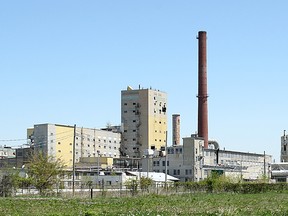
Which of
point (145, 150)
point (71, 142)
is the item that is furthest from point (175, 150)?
point (71, 142)

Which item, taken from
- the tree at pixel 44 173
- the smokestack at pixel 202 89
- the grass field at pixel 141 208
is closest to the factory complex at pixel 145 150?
the smokestack at pixel 202 89

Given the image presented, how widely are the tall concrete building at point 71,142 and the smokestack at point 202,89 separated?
30.1 m

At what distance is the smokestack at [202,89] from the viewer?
372ft

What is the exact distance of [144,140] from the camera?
5782 inches

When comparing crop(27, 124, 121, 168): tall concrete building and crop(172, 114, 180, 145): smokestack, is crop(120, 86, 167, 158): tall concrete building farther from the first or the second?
crop(27, 124, 121, 168): tall concrete building

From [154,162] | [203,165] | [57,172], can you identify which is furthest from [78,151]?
[57,172]

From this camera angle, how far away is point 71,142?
13412 centimetres

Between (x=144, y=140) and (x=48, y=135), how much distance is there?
26.9 meters

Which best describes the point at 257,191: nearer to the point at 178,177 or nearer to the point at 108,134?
the point at 178,177

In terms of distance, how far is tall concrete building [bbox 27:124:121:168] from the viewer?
129375 millimetres

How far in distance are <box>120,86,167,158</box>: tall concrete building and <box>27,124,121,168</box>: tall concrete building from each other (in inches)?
116

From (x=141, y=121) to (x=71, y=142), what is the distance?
21322 millimetres

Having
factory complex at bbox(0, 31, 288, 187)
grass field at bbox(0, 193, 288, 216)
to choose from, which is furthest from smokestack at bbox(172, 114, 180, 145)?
grass field at bbox(0, 193, 288, 216)

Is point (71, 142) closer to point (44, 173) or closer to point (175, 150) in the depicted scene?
point (175, 150)
